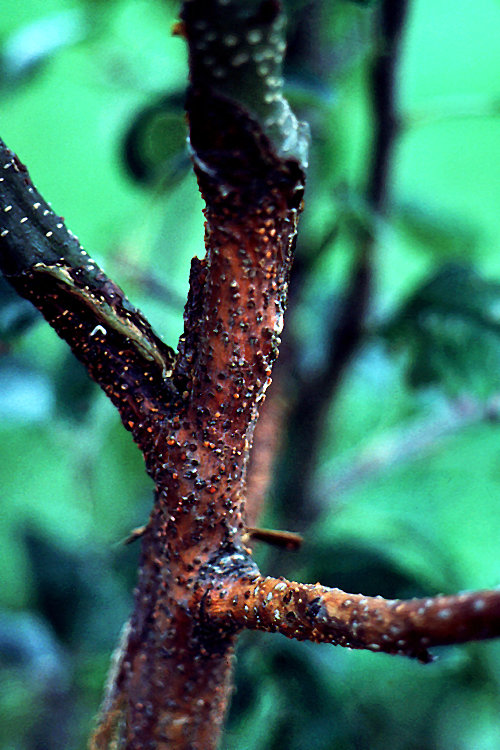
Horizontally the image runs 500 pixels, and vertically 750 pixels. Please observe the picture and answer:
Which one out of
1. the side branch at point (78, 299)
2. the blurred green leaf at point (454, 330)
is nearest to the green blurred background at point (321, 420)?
the blurred green leaf at point (454, 330)

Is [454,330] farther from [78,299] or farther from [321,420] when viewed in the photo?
[78,299]

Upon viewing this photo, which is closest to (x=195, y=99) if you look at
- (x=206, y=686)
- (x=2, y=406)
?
(x=206, y=686)

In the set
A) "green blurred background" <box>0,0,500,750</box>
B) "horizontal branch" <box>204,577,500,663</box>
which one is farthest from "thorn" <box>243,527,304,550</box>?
"green blurred background" <box>0,0,500,750</box>

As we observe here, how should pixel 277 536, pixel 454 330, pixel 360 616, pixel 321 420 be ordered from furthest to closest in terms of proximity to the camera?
pixel 321 420, pixel 454 330, pixel 277 536, pixel 360 616

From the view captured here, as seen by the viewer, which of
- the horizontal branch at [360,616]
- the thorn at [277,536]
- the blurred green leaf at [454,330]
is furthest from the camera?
the blurred green leaf at [454,330]

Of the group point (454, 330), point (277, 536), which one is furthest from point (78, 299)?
point (454, 330)

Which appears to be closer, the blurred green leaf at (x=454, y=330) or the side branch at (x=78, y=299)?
the side branch at (x=78, y=299)

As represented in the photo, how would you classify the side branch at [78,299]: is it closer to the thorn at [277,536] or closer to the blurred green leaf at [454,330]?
the thorn at [277,536]
